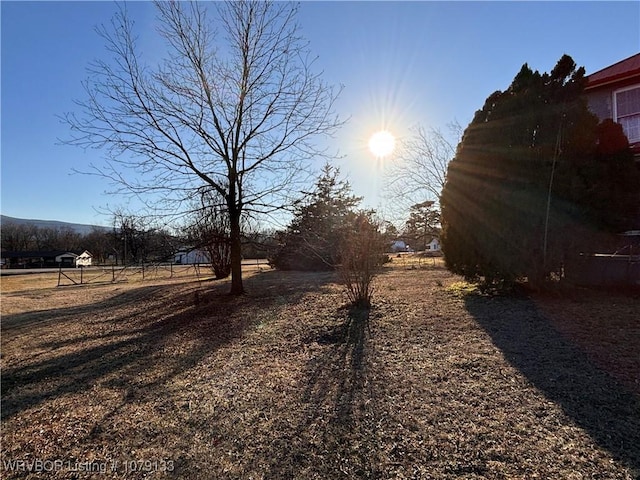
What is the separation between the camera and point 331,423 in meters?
3.04

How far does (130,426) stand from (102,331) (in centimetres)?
487

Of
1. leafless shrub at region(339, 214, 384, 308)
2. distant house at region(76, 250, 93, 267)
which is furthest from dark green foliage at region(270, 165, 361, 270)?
distant house at region(76, 250, 93, 267)

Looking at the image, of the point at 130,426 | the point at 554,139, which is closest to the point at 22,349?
the point at 130,426

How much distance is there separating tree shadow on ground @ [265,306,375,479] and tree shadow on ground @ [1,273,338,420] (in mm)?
1813

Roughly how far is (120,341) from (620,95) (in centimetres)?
1402

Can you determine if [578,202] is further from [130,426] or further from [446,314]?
[130,426]

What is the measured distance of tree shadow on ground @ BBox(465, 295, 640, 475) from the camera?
260 centimetres

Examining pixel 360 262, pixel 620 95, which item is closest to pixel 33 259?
pixel 360 262

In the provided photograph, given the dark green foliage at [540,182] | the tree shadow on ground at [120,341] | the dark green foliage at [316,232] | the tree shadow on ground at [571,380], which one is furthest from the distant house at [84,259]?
the tree shadow on ground at [571,380]

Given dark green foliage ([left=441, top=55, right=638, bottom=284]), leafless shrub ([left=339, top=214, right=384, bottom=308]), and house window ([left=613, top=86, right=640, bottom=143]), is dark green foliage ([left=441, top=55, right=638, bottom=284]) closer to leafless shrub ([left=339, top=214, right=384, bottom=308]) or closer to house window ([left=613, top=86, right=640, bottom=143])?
leafless shrub ([left=339, top=214, right=384, bottom=308])

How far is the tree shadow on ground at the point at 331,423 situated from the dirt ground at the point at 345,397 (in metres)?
0.01

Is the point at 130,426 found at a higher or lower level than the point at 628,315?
lower

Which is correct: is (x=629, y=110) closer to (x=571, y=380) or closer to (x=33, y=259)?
(x=571, y=380)

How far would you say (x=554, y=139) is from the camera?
23.2 feet
